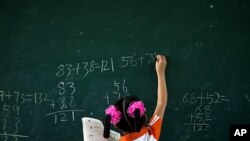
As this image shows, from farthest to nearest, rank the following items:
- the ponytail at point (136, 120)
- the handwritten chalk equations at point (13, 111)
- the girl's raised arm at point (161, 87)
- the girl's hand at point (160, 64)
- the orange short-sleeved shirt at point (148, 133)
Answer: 1. the handwritten chalk equations at point (13, 111)
2. the girl's hand at point (160, 64)
3. the girl's raised arm at point (161, 87)
4. the orange short-sleeved shirt at point (148, 133)
5. the ponytail at point (136, 120)

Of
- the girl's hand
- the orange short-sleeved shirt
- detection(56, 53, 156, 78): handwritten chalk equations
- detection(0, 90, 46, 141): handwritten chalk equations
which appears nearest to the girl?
the orange short-sleeved shirt

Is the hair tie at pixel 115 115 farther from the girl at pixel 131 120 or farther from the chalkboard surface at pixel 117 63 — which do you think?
the chalkboard surface at pixel 117 63

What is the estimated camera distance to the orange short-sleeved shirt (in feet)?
9.19

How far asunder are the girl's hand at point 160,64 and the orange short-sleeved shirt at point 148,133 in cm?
47

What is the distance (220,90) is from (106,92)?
2.56 ft

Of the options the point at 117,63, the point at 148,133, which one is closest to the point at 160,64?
the point at 117,63

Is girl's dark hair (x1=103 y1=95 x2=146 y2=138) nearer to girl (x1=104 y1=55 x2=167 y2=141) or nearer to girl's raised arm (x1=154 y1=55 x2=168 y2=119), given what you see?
girl (x1=104 y1=55 x2=167 y2=141)

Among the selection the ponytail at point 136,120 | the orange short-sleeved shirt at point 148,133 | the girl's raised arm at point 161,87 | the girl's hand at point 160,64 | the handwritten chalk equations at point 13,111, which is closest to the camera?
the ponytail at point 136,120

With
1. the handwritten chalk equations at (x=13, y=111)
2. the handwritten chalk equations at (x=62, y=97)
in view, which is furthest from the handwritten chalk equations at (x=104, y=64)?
the handwritten chalk equations at (x=13, y=111)

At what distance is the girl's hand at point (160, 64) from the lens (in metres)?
3.38

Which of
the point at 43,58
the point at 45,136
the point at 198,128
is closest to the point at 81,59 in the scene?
the point at 43,58

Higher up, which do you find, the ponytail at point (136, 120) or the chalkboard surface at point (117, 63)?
the chalkboard surface at point (117, 63)

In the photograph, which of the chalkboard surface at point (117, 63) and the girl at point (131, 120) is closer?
the girl at point (131, 120)

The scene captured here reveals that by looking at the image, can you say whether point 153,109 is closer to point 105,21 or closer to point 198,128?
point 198,128
